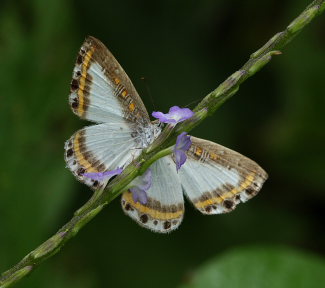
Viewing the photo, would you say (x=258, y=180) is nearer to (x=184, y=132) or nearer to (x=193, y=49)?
(x=184, y=132)

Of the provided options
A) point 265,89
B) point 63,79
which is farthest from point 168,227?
point 265,89

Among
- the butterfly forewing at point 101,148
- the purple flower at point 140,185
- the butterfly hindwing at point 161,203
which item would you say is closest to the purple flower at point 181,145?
the purple flower at point 140,185

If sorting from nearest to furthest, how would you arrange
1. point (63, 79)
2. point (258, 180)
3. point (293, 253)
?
point (258, 180)
point (293, 253)
point (63, 79)

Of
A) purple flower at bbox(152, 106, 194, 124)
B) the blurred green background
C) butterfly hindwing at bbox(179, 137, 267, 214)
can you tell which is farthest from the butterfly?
the blurred green background

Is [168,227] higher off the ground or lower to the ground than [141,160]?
lower

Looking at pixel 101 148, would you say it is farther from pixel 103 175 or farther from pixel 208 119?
pixel 208 119

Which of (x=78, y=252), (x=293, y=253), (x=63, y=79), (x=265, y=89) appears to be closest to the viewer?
(x=293, y=253)

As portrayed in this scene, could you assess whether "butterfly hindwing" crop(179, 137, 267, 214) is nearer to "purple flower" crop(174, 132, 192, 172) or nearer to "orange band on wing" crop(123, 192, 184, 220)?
"orange band on wing" crop(123, 192, 184, 220)
